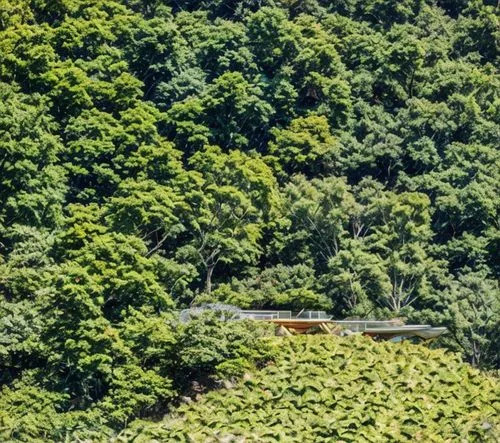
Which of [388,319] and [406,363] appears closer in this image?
[406,363]

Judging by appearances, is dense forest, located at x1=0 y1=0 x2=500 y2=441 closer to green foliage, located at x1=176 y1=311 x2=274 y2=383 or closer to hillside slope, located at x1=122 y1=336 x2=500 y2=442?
green foliage, located at x1=176 y1=311 x2=274 y2=383

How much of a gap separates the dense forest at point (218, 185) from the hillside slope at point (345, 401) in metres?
2.24

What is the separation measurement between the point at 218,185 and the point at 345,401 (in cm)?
1735

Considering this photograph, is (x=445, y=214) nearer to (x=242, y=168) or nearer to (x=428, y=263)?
(x=428, y=263)


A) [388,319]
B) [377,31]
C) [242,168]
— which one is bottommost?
[388,319]

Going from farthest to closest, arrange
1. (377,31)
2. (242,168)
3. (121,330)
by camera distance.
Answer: (377,31), (242,168), (121,330)

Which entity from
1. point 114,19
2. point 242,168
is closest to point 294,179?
point 242,168

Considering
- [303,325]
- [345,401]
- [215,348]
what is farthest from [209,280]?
[345,401]

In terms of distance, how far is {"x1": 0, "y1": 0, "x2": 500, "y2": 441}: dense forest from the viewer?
124ft

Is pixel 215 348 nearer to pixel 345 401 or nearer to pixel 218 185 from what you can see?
pixel 345 401

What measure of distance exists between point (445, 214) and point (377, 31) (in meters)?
14.8

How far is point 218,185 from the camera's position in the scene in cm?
4859

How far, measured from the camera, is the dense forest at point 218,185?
37.7 meters

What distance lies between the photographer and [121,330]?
3816cm
